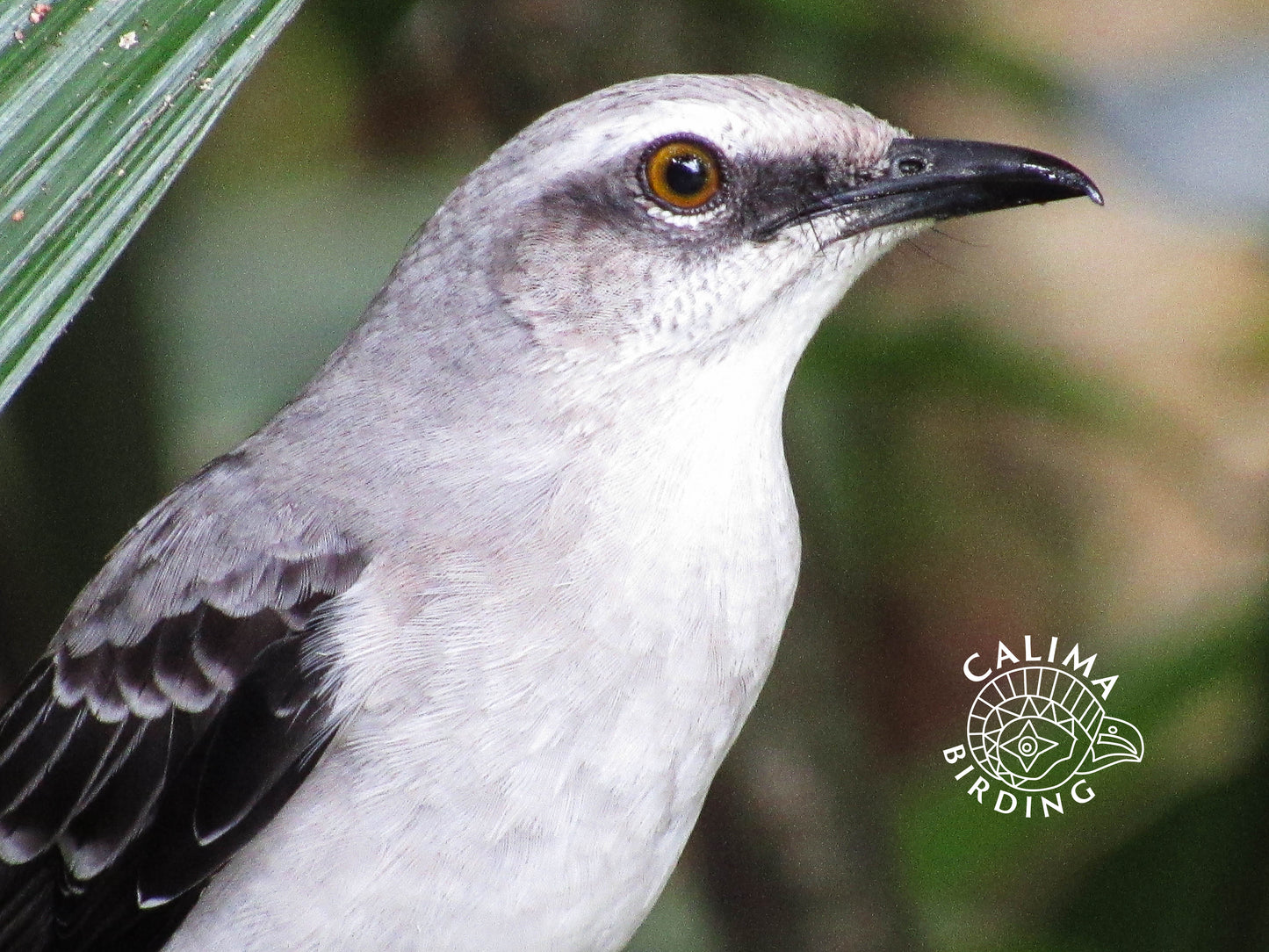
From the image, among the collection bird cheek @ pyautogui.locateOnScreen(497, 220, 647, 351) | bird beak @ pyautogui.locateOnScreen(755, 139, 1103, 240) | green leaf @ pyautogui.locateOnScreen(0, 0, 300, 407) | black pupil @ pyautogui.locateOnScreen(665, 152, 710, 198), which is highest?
bird beak @ pyautogui.locateOnScreen(755, 139, 1103, 240)

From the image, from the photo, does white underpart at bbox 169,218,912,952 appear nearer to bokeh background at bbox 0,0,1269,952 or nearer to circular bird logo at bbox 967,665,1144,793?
bokeh background at bbox 0,0,1269,952

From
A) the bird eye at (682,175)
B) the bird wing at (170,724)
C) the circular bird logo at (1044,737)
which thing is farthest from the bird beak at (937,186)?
the circular bird logo at (1044,737)

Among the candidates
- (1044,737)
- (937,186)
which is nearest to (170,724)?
(937,186)

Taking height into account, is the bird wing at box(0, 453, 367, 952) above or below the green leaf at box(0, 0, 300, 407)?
below

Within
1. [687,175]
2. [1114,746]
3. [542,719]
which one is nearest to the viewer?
[542,719]

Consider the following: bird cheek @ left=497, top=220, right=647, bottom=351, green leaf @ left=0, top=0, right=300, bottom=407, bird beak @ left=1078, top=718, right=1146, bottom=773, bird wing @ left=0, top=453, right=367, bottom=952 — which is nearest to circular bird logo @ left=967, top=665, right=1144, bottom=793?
bird beak @ left=1078, top=718, right=1146, bottom=773

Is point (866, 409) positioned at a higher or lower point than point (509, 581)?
higher

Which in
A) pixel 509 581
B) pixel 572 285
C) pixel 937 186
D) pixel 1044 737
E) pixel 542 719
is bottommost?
pixel 542 719

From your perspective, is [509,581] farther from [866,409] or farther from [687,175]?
[866,409]
